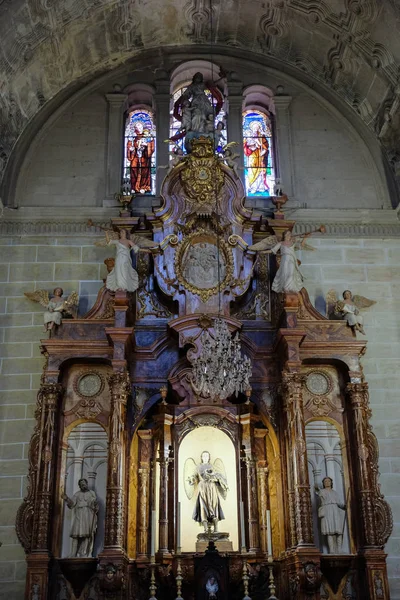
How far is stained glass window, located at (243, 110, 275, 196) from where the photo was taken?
15.6 metres

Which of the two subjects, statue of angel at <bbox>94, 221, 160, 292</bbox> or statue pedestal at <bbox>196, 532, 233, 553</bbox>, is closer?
statue pedestal at <bbox>196, 532, 233, 553</bbox>

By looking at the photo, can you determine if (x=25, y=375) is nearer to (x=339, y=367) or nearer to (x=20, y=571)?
(x=20, y=571)

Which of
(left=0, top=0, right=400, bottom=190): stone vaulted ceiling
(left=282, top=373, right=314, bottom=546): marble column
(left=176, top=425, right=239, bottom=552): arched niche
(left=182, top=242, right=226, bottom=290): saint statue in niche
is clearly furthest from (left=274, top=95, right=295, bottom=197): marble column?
(left=176, top=425, right=239, bottom=552): arched niche

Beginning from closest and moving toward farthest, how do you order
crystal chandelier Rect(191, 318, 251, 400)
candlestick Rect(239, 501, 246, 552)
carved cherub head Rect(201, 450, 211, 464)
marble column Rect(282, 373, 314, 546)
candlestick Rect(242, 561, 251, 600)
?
crystal chandelier Rect(191, 318, 251, 400)
candlestick Rect(242, 561, 251, 600)
marble column Rect(282, 373, 314, 546)
candlestick Rect(239, 501, 246, 552)
carved cherub head Rect(201, 450, 211, 464)

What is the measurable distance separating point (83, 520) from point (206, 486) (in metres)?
2.03

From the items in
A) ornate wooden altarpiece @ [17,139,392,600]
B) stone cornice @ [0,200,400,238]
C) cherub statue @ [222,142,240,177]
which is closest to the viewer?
ornate wooden altarpiece @ [17,139,392,600]

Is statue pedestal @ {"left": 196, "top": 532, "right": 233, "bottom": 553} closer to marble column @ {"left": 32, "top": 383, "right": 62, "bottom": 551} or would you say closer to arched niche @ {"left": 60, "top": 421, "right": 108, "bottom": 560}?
arched niche @ {"left": 60, "top": 421, "right": 108, "bottom": 560}

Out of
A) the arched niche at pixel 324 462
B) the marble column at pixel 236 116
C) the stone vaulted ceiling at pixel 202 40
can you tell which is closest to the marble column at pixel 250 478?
the arched niche at pixel 324 462

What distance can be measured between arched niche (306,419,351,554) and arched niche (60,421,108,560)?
343 cm

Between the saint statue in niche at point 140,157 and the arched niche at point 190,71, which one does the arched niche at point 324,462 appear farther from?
the arched niche at point 190,71

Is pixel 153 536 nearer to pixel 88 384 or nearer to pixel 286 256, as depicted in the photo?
pixel 88 384

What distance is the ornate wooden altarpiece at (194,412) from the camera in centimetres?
1169

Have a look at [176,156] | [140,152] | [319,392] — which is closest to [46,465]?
[319,392]

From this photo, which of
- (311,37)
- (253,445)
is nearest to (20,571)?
(253,445)
